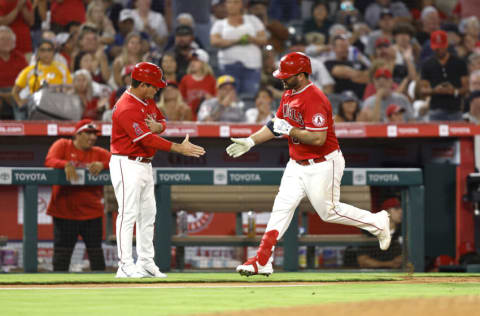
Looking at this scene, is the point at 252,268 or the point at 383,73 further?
the point at 383,73

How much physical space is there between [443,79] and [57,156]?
568 cm

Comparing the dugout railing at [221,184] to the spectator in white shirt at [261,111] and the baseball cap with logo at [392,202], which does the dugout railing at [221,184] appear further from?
the spectator in white shirt at [261,111]

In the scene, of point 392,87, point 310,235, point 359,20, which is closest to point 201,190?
point 310,235

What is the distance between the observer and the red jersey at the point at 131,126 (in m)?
7.38

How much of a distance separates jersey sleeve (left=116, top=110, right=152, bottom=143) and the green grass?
117cm

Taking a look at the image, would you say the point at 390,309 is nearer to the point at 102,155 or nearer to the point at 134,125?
the point at 134,125

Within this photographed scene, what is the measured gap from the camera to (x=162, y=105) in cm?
1099

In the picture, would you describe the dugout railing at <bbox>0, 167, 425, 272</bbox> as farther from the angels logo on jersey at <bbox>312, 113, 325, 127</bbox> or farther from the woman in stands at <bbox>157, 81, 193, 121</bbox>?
the angels logo on jersey at <bbox>312, 113, 325, 127</bbox>

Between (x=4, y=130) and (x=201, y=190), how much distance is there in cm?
233

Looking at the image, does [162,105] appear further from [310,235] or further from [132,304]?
[132,304]

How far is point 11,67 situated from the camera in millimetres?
11695

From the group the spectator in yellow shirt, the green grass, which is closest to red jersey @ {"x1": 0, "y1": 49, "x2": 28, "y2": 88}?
the spectator in yellow shirt

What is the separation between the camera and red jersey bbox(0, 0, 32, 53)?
41.1ft

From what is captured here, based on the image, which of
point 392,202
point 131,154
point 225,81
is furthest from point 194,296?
point 225,81
